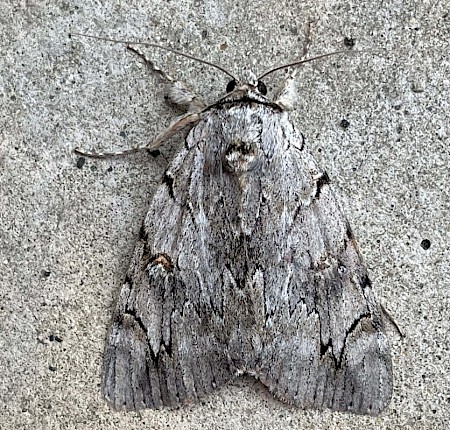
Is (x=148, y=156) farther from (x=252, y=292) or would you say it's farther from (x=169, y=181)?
(x=252, y=292)

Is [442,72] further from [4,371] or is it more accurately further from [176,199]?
[4,371]

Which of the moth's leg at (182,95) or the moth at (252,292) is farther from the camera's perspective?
the moth's leg at (182,95)

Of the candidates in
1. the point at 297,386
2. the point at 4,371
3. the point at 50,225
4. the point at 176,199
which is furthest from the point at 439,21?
the point at 4,371

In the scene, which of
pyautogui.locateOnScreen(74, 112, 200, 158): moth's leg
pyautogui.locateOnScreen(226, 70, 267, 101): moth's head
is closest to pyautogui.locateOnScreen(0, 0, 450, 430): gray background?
pyautogui.locateOnScreen(74, 112, 200, 158): moth's leg

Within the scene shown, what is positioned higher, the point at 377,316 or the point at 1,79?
the point at 1,79

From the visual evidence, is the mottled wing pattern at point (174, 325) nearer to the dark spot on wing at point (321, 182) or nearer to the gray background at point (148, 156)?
the gray background at point (148, 156)

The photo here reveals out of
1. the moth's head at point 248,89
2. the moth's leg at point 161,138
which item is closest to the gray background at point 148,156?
the moth's leg at point 161,138
